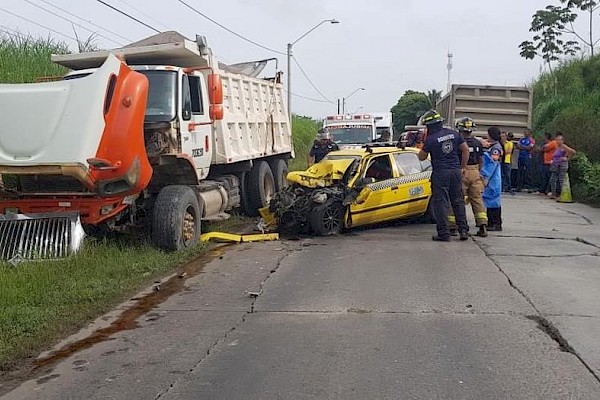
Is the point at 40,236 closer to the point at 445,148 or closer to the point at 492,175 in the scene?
the point at 445,148

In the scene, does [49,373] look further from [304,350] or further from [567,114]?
[567,114]

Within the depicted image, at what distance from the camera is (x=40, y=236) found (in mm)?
9102

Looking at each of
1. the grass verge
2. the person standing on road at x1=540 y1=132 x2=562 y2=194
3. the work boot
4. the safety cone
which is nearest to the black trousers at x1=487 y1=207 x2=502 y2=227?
the work boot

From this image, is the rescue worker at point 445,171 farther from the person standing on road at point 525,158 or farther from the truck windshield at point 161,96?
the person standing on road at point 525,158

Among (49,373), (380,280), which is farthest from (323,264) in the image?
(49,373)

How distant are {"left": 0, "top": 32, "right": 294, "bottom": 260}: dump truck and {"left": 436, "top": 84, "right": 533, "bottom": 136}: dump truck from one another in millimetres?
9327

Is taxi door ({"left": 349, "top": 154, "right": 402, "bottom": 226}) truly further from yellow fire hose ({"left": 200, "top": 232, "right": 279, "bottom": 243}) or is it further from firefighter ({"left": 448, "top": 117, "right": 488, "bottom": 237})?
yellow fire hose ({"left": 200, "top": 232, "right": 279, "bottom": 243})

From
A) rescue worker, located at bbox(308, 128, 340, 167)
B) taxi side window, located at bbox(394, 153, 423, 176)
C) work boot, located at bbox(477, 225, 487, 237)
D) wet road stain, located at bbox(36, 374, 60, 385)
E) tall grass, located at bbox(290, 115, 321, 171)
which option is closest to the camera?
wet road stain, located at bbox(36, 374, 60, 385)

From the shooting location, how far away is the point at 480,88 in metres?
20.8

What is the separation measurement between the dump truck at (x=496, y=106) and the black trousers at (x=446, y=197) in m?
9.90

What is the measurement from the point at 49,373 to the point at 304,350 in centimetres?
193

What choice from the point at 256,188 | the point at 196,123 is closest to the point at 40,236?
the point at 196,123

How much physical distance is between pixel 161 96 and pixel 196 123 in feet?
2.66

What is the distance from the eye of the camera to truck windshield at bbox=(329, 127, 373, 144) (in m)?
25.6
